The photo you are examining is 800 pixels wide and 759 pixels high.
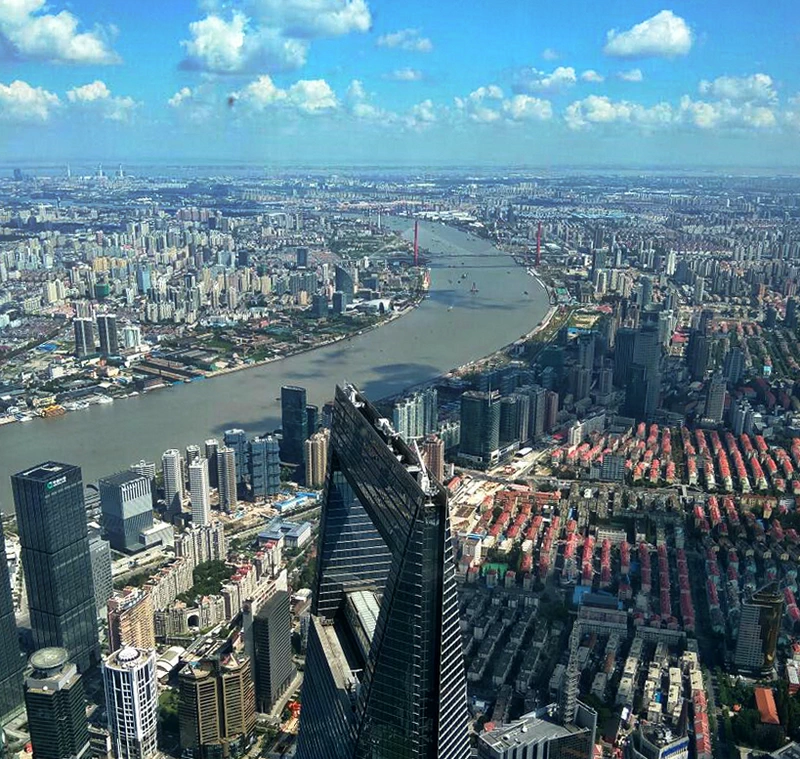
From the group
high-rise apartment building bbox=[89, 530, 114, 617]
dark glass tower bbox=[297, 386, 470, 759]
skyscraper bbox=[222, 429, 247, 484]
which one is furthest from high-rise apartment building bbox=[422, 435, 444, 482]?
dark glass tower bbox=[297, 386, 470, 759]

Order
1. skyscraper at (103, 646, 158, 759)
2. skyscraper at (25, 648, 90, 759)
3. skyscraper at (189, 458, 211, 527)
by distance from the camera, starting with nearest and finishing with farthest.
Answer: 1. skyscraper at (25, 648, 90, 759)
2. skyscraper at (103, 646, 158, 759)
3. skyscraper at (189, 458, 211, 527)

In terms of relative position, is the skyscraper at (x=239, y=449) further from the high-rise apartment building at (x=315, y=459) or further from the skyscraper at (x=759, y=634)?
the skyscraper at (x=759, y=634)

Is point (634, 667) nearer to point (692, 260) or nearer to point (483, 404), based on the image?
point (483, 404)

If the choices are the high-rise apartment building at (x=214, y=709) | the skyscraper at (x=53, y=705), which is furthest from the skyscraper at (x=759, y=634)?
the skyscraper at (x=53, y=705)

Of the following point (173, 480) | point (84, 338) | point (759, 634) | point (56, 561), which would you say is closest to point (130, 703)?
point (56, 561)

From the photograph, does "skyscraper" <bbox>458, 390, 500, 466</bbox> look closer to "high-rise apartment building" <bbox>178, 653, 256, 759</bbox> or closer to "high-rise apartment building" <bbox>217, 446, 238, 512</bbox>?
"high-rise apartment building" <bbox>217, 446, 238, 512</bbox>

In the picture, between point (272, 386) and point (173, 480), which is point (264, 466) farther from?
point (272, 386)

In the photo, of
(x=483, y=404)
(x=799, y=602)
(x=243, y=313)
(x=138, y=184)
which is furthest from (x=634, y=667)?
(x=138, y=184)
